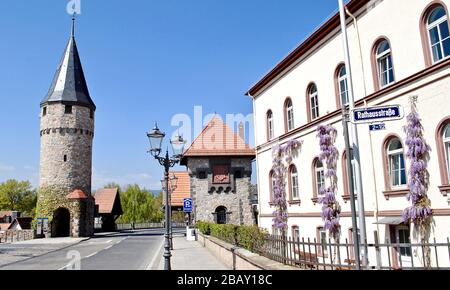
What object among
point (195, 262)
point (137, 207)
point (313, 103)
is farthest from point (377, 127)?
point (137, 207)

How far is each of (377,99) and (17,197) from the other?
8755 cm

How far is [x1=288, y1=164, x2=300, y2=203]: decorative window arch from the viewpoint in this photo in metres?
17.9

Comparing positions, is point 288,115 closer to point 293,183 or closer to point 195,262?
point 293,183

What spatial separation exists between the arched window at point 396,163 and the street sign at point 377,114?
751cm

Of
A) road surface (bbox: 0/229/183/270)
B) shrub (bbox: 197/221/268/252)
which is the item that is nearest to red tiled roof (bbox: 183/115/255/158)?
road surface (bbox: 0/229/183/270)

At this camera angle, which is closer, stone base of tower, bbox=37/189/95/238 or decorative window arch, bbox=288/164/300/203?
decorative window arch, bbox=288/164/300/203

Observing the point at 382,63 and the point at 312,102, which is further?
the point at 312,102

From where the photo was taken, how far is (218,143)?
32.5m

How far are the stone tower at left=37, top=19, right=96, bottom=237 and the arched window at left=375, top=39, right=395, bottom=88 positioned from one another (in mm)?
35684

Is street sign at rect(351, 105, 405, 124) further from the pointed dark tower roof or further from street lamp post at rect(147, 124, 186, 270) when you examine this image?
the pointed dark tower roof

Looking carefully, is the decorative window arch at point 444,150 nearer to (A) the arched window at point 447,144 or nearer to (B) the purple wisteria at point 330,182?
(A) the arched window at point 447,144

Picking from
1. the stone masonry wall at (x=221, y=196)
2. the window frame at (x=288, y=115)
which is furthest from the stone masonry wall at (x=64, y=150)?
the window frame at (x=288, y=115)
